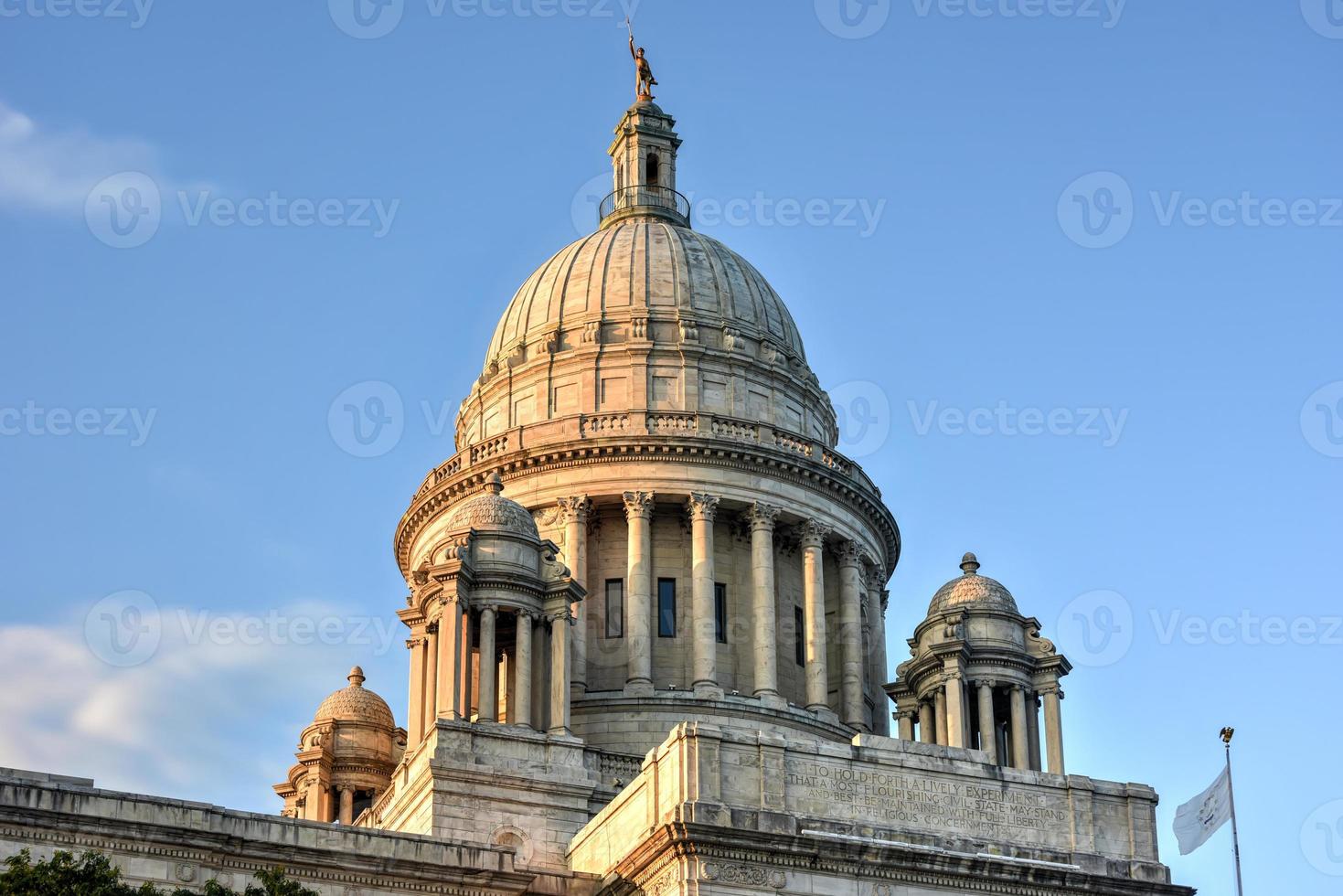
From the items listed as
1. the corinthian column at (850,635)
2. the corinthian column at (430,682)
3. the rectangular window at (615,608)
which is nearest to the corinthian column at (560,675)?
the corinthian column at (430,682)

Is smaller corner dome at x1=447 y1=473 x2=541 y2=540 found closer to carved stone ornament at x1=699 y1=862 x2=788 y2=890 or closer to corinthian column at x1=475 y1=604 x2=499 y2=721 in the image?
corinthian column at x1=475 y1=604 x2=499 y2=721

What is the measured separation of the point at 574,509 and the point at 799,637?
8.26 metres

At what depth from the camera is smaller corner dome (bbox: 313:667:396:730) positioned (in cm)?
7075

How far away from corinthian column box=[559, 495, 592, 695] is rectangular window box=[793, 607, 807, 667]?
6740mm

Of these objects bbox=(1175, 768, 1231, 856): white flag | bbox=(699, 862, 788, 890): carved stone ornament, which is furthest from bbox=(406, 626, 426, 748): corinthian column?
bbox=(1175, 768, 1231, 856): white flag

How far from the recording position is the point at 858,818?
48.8 m

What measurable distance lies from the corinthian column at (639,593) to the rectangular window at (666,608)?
2.38 feet

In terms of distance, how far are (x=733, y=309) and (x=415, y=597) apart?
16173 mm

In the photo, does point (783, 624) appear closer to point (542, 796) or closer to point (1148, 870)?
point (542, 796)

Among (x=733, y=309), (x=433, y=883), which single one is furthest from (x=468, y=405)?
(x=433, y=883)

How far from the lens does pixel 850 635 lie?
68.8 metres

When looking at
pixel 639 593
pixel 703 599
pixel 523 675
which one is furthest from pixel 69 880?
pixel 703 599

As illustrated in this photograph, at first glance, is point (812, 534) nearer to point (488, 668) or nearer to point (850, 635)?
point (850, 635)

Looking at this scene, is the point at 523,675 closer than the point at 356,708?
Yes
